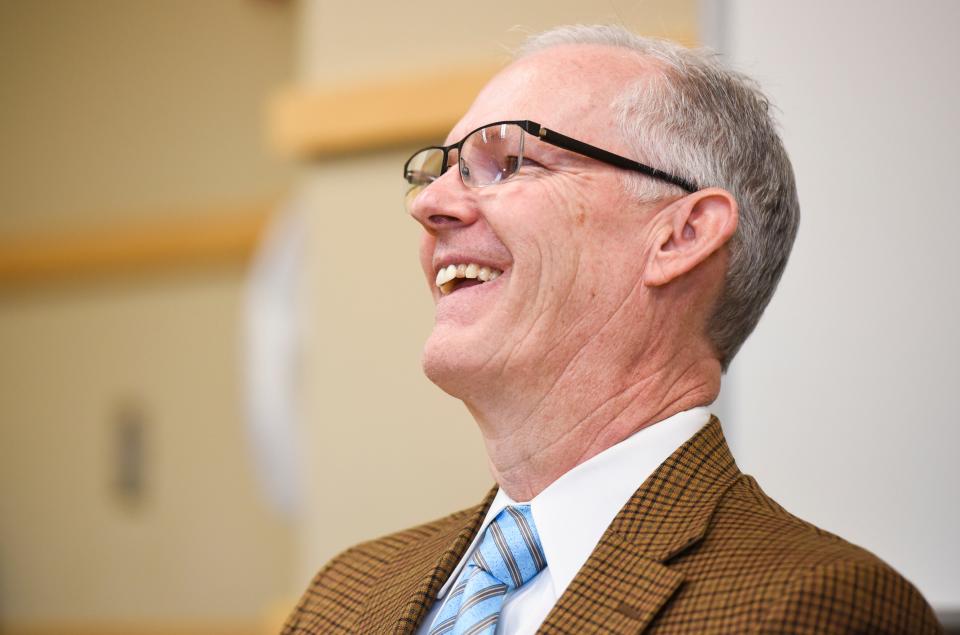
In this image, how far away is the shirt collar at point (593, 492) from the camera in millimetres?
1312

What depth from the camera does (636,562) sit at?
4.00 ft

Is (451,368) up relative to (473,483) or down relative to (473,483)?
up

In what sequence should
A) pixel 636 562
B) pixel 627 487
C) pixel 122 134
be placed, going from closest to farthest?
pixel 636 562, pixel 627 487, pixel 122 134

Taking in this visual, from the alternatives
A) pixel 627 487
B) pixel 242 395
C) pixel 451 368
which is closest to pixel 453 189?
pixel 451 368

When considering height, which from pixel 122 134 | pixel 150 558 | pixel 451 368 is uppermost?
pixel 122 134

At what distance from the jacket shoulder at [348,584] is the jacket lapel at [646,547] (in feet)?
1.09

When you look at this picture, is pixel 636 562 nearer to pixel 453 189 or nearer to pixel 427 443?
pixel 453 189

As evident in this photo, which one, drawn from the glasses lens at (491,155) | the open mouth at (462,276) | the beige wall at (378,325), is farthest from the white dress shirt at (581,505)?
the beige wall at (378,325)

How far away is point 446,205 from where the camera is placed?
1.46 metres

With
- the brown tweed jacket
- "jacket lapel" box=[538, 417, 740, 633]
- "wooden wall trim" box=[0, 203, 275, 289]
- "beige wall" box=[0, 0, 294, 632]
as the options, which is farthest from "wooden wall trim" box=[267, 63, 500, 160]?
"beige wall" box=[0, 0, 294, 632]

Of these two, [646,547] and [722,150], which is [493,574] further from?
[722,150]

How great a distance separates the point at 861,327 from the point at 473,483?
0.91 m

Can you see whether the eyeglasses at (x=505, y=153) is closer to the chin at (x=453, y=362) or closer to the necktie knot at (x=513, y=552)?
the chin at (x=453, y=362)

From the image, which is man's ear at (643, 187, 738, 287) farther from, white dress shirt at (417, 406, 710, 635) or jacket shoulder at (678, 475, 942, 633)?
jacket shoulder at (678, 475, 942, 633)
